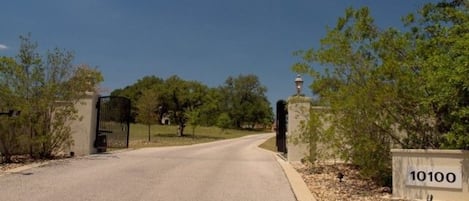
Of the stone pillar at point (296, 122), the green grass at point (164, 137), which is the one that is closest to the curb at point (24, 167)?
the stone pillar at point (296, 122)

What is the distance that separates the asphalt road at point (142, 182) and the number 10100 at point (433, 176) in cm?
215

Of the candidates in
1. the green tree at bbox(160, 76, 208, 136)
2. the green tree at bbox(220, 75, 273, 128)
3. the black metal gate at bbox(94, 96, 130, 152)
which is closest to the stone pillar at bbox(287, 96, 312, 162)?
the black metal gate at bbox(94, 96, 130, 152)

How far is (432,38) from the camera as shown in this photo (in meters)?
8.63

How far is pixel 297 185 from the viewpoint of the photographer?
9305 millimetres

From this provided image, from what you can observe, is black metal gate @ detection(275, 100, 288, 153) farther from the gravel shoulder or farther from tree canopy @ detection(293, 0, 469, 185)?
tree canopy @ detection(293, 0, 469, 185)

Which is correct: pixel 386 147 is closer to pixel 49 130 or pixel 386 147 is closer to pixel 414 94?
pixel 414 94

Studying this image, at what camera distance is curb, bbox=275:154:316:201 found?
8033 mm

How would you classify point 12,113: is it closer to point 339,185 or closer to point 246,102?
point 339,185

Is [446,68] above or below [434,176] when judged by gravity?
above

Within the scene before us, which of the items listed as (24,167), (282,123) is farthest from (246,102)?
(24,167)

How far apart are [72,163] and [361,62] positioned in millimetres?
7542

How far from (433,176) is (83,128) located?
1047cm

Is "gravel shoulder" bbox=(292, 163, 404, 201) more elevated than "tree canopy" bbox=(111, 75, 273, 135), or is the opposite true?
"tree canopy" bbox=(111, 75, 273, 135)

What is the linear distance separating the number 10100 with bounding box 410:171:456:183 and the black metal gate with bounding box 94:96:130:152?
10.4 m
